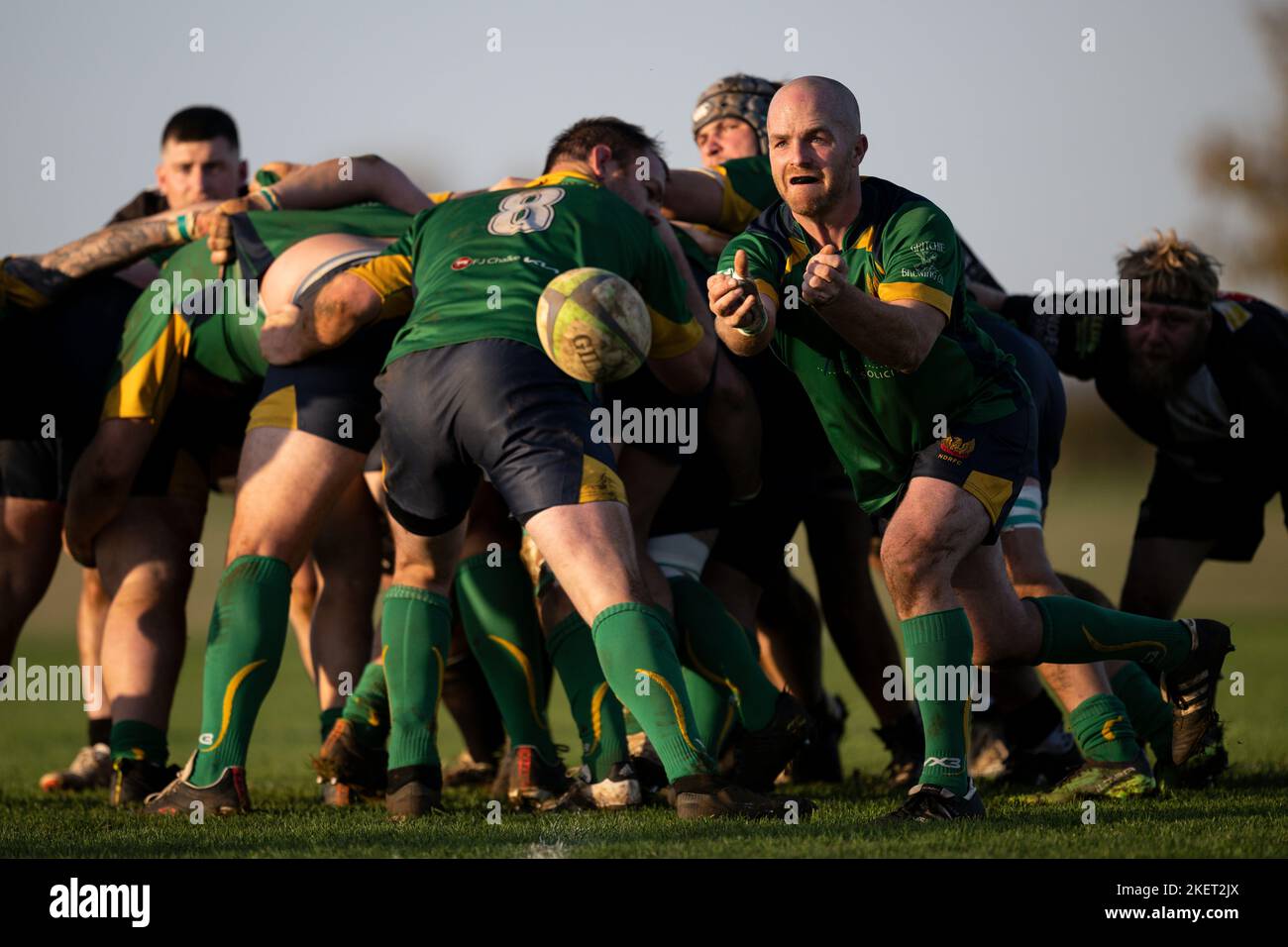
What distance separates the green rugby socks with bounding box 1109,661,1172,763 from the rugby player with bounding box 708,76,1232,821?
2.71 ft

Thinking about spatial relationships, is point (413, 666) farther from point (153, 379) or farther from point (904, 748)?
point (904, 748)

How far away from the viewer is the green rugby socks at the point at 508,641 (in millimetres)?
5664

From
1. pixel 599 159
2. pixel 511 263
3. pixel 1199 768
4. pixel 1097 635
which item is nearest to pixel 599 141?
pixel 599 159

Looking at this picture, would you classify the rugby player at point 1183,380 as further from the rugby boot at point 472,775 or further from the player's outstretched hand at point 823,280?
the rugby boot at point 472,775

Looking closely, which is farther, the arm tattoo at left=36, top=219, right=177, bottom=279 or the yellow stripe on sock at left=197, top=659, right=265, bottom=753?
the arm tattoo at left=36, top=219, right=177, bottom=279

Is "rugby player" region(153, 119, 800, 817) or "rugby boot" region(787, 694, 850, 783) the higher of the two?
"rugby player" region(153, 119, 800, 817)

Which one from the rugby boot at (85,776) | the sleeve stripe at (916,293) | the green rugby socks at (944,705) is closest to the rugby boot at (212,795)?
the rugby boot at (85,776)

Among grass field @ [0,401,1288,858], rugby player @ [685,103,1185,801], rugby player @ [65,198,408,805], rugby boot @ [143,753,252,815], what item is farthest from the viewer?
rugby player @ [65,198,408,805]

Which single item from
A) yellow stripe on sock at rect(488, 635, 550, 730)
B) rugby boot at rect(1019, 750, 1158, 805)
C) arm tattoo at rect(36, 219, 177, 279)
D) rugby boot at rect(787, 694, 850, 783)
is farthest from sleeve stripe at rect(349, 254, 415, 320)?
rugby boot at rect(1019, 750, 1158, 805)

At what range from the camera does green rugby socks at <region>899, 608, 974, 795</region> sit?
4559mm

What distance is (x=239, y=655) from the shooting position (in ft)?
17.4

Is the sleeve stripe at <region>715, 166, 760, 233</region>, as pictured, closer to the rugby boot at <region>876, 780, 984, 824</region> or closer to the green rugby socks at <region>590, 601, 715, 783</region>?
the green rugby socks at <region>590, 601, 715, 783</region>

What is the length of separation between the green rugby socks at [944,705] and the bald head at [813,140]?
1.27 meters
